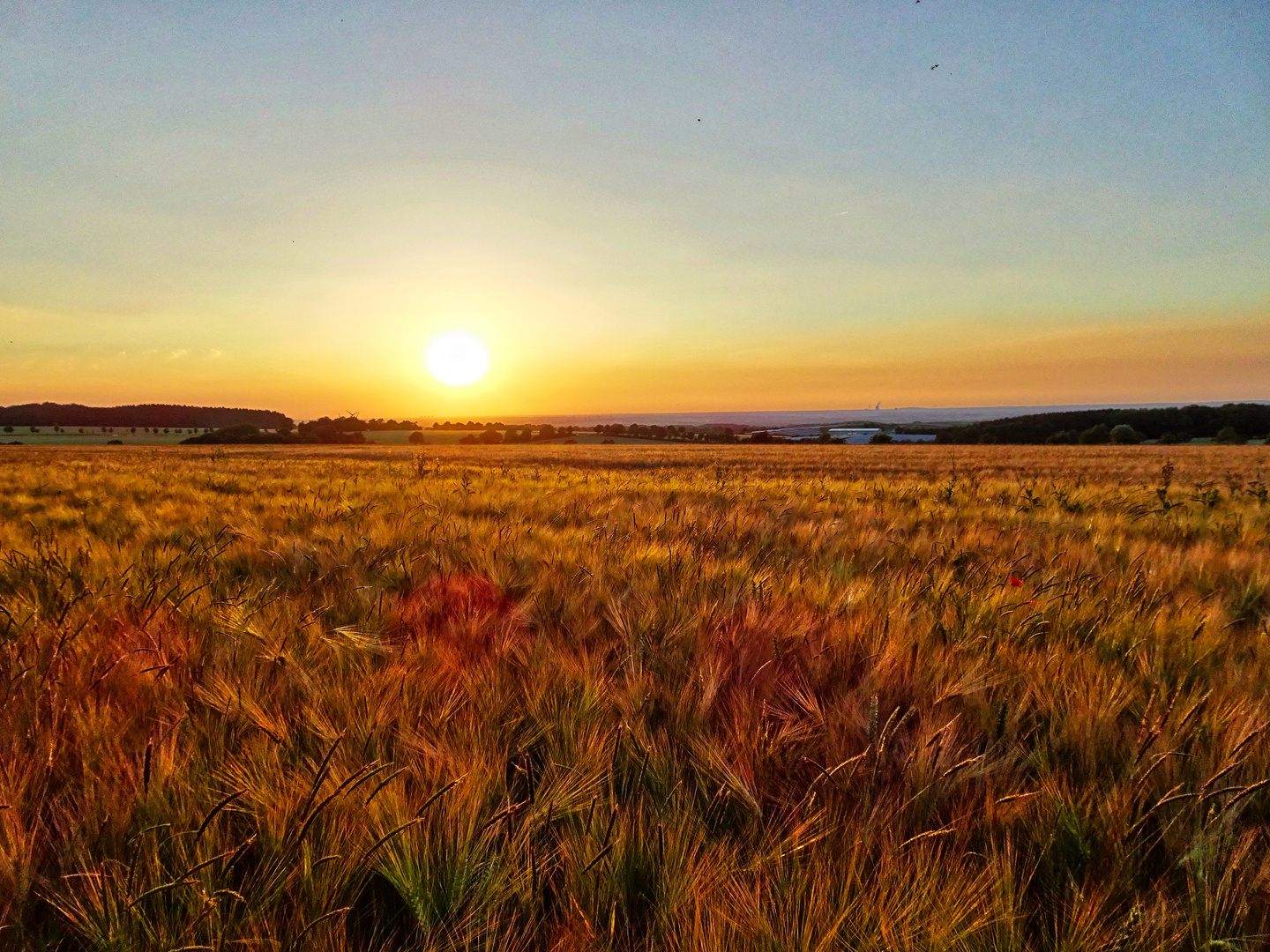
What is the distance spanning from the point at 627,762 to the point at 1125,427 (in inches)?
3749

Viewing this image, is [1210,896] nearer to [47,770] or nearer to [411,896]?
[411,896]

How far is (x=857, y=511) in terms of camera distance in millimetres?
6691

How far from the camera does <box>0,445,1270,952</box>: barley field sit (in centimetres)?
102

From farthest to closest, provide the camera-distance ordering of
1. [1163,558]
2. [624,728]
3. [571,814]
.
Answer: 1. [1163,558]
2. [624,728]
3. [571,814]

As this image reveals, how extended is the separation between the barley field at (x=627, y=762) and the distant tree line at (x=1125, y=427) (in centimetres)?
8065

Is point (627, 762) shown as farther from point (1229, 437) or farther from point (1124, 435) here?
point (1124, 435)

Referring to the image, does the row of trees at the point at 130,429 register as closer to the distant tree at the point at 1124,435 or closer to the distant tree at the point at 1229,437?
the distant tree at the point at 1124,435

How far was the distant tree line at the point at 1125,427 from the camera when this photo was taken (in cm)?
7125

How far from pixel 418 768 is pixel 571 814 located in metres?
0.38

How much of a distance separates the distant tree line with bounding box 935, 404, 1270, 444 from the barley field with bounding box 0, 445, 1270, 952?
80.7 meters

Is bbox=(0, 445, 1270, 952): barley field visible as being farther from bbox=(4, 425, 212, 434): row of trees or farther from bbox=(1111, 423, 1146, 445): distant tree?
bbox=(4, 425, 212, 434): row of trees

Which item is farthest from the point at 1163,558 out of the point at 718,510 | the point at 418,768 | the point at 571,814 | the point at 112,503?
the point at 112,503

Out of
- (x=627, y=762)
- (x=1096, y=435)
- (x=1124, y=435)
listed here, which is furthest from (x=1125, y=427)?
(x=627, y=762)

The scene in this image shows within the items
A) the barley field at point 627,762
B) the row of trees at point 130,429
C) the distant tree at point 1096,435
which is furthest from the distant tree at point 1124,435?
the row of trees at point 130,429
